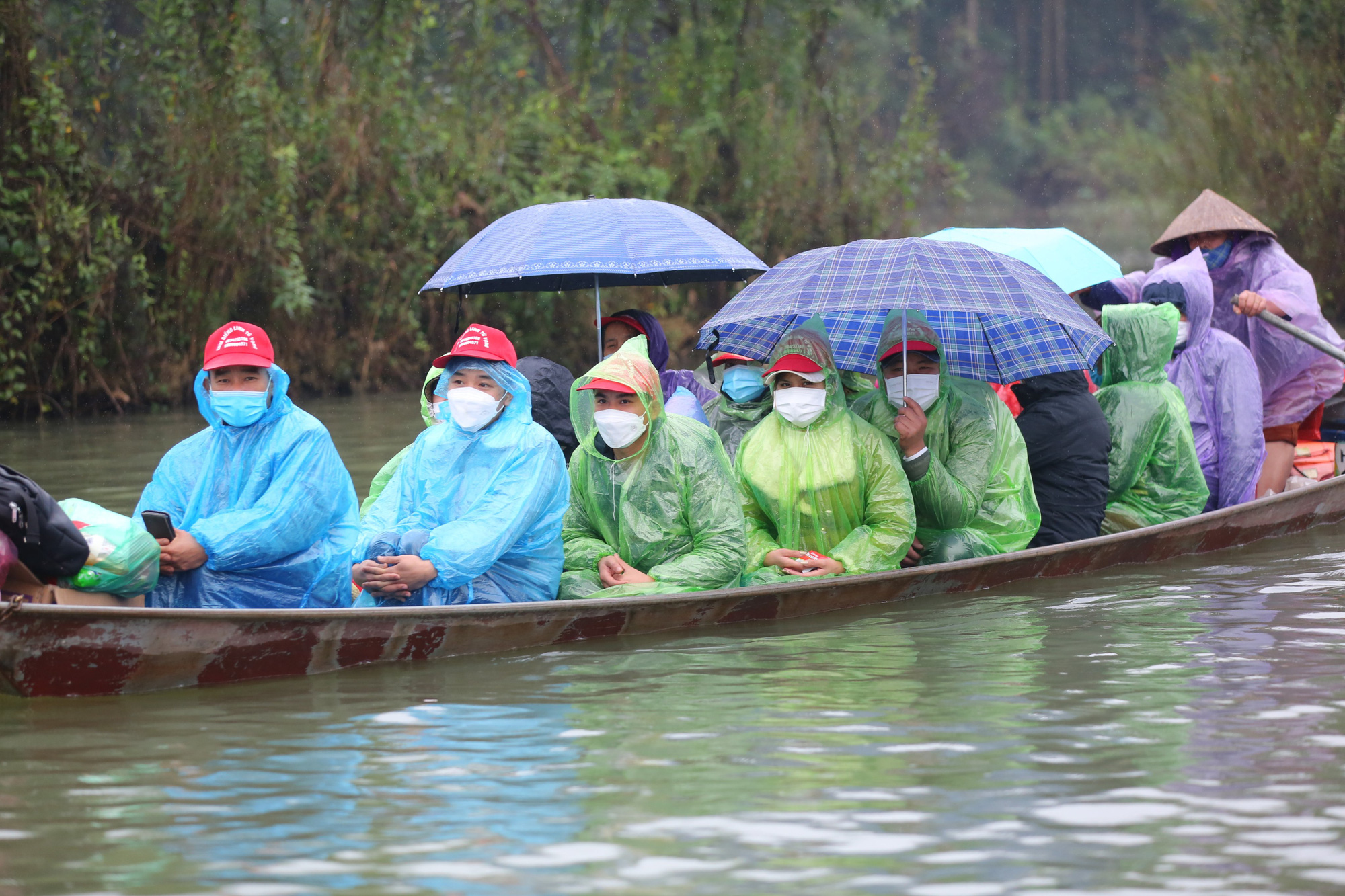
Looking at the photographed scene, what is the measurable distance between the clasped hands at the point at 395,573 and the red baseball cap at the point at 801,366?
5.36 ft

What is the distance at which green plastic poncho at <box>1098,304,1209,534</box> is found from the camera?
8.41 m

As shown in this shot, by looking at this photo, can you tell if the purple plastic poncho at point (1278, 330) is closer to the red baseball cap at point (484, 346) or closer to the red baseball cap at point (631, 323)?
the red baseball cap at point (631, 323)

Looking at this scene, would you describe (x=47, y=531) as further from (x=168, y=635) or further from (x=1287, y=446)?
(x=1287, y=446)

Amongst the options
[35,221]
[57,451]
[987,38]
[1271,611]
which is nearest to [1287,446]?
[1271,611]

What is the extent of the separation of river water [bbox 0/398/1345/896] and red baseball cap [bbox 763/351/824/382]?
1025 mm

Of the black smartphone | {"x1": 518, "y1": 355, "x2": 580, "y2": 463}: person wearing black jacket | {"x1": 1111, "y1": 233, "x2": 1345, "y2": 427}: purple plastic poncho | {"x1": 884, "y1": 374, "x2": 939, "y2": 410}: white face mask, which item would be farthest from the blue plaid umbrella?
the black smartphone

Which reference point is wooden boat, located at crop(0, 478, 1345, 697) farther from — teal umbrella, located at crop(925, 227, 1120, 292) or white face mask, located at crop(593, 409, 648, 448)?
teal umbrella, located at crop(925, 227, 1120, 292)

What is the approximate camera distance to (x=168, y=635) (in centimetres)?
594

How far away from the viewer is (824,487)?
722 centimetres

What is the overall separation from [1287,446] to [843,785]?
608cm

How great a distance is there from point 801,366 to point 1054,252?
2.67 meters

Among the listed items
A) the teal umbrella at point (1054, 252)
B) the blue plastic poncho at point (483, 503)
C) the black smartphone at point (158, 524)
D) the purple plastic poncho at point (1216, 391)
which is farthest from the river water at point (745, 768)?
the teal umbrella at point (1054, 252)

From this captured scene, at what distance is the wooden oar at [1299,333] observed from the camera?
971 cm

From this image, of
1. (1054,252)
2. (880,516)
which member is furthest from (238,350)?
(1054,252)
